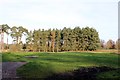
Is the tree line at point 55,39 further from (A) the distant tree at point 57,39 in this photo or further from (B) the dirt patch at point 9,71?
(B) the dirt patch at point 9,71

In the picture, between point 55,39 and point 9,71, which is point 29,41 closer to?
point 55,39

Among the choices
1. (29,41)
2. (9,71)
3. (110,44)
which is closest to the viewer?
(9,71)

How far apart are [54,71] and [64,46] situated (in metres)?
41.0

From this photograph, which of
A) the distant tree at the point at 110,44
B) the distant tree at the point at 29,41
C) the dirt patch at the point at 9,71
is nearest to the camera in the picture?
the dirt patch at the point at 9,71

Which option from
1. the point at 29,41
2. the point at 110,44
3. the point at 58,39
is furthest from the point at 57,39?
the point at 110,44

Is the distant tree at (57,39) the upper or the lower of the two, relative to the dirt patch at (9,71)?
upper

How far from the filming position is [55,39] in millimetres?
63562

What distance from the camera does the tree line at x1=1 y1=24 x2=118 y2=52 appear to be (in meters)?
61.7

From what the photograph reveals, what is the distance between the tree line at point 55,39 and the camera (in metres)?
61.7

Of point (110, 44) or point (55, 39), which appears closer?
point (55, 39)

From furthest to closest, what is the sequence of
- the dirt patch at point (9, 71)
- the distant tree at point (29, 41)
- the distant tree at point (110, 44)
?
the distant tree at point (110, 44) < the distant tree at point (29, 41) < the dirt patch at point (9, 71)

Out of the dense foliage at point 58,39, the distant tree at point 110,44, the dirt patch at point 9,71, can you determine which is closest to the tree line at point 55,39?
the dense foliage at point 58,39

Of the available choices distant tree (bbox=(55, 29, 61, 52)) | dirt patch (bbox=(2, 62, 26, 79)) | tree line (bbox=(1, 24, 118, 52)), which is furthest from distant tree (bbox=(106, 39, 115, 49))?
dirt patch (bbox=(2, 62, 26, 79))

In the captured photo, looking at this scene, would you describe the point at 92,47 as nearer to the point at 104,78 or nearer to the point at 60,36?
the point at 60,36
